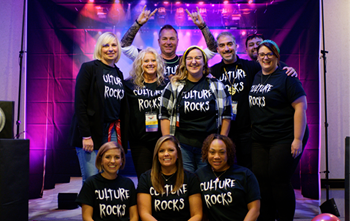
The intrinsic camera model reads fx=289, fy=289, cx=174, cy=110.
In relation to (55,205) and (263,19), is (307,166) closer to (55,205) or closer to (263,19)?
(263,19)

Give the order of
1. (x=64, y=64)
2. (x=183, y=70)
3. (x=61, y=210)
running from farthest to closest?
1. (x=64, y=64)
2. (x=61, y=210)
3. (x=183, y=70)

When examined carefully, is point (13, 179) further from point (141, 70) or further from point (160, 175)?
point (141, 70)

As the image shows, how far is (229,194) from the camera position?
197cm

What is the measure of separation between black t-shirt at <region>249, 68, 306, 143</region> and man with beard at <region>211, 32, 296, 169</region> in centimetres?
21

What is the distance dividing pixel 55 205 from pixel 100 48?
1945 millimetres

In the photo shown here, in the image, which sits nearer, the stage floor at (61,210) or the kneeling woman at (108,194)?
the kneeling woman at (108,194)

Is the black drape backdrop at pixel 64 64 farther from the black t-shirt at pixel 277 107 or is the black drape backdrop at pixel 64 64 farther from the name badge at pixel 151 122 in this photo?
the name badge at pixel 151 122

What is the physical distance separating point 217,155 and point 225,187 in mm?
224

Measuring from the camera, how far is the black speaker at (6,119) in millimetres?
2312

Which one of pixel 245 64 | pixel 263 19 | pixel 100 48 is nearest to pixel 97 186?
pixel 100 48

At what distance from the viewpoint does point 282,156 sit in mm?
2295

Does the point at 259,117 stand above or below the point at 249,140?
above

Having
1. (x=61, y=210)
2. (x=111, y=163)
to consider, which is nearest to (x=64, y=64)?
(x=61, y=210)

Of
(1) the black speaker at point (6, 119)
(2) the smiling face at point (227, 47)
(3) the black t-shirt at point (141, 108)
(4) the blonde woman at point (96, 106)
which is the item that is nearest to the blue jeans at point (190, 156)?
(3) the black t-shirt at point (141, 108)
